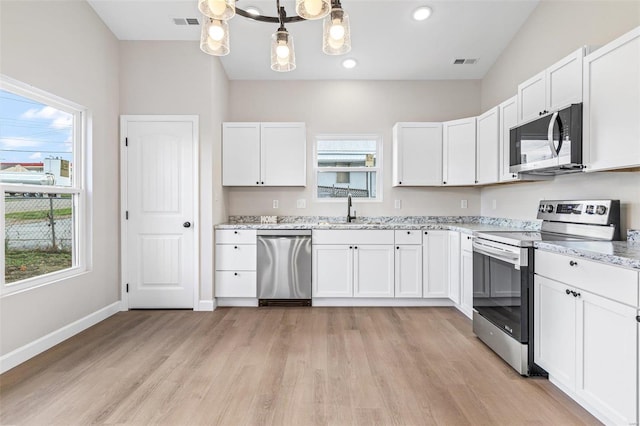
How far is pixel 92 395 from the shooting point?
209 cm

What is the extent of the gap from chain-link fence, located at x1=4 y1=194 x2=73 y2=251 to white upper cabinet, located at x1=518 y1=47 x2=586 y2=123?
4.16 m

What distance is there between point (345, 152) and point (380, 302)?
1994mm

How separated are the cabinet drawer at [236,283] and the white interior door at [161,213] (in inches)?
10.8

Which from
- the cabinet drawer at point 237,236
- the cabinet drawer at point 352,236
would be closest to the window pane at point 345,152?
the cabinet drawer at point 352,236

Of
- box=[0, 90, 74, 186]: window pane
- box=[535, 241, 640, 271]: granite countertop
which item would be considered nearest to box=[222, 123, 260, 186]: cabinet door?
box=[0, 90, 74, 186]: window pane

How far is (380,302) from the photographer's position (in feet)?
12.9

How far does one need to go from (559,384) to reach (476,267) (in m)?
1.04

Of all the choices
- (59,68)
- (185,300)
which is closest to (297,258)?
(185,300)

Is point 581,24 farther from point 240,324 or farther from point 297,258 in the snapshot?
point 240,324

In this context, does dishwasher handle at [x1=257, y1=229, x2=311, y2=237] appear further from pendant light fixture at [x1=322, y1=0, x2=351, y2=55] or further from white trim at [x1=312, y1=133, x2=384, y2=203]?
pendant light fixture at [x1=322, y1=0, x2=351, y2=55]

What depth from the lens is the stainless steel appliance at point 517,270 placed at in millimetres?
2303

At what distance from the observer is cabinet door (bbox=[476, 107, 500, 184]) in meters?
3.46

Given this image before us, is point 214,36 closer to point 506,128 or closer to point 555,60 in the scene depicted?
point 506,128

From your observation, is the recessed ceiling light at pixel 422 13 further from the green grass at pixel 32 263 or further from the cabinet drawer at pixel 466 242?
the green grass at pixel 32 263
